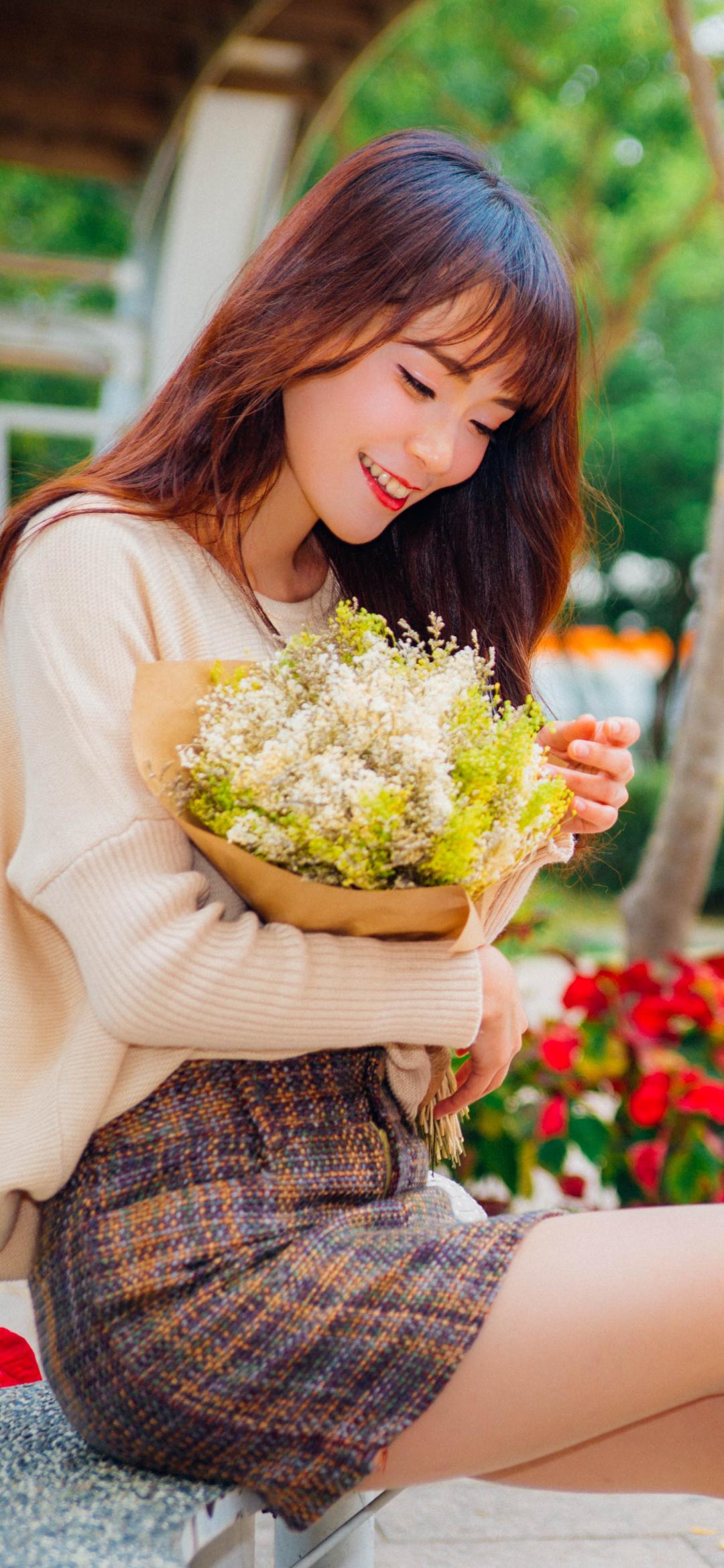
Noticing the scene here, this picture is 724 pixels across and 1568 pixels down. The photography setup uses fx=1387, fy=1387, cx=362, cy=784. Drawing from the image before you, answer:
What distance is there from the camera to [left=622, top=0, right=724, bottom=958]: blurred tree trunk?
14.4 feet

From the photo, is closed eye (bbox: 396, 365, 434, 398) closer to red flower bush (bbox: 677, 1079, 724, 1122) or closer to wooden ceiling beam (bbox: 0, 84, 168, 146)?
red flower bush (bbox: 677, 1079, 724, 1122)

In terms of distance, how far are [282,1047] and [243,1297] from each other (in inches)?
9.9

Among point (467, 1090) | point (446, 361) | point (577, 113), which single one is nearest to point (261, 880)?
point (467, 1090)

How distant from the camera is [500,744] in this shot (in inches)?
57.5

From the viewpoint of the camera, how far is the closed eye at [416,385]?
5.79 feet

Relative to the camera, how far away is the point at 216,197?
7.03 m

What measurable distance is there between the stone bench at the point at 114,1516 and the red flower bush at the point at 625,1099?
1654 millimetres

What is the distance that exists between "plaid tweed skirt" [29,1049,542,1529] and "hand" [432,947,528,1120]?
0.97 feet

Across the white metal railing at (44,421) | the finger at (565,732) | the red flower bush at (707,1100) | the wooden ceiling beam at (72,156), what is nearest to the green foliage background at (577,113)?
the white metal railing at (44,421)

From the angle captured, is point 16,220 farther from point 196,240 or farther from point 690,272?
point 196,240

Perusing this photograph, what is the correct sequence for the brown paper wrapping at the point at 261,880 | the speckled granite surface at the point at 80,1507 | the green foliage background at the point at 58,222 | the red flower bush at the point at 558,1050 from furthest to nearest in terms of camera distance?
1. the green foliage background at the point at 58,222
2. the red flower bush at the point at 558,1050
3. the brown paper wrapping at the point at 261,880
4. the speckled granite surface at the point at 80,1507

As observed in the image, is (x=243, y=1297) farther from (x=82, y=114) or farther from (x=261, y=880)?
(x=82, y=114)

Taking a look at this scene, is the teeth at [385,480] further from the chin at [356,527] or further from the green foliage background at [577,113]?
the green foliage background at [577,113]

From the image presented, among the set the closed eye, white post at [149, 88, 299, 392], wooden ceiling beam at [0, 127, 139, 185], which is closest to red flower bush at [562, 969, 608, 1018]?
the closed eye
